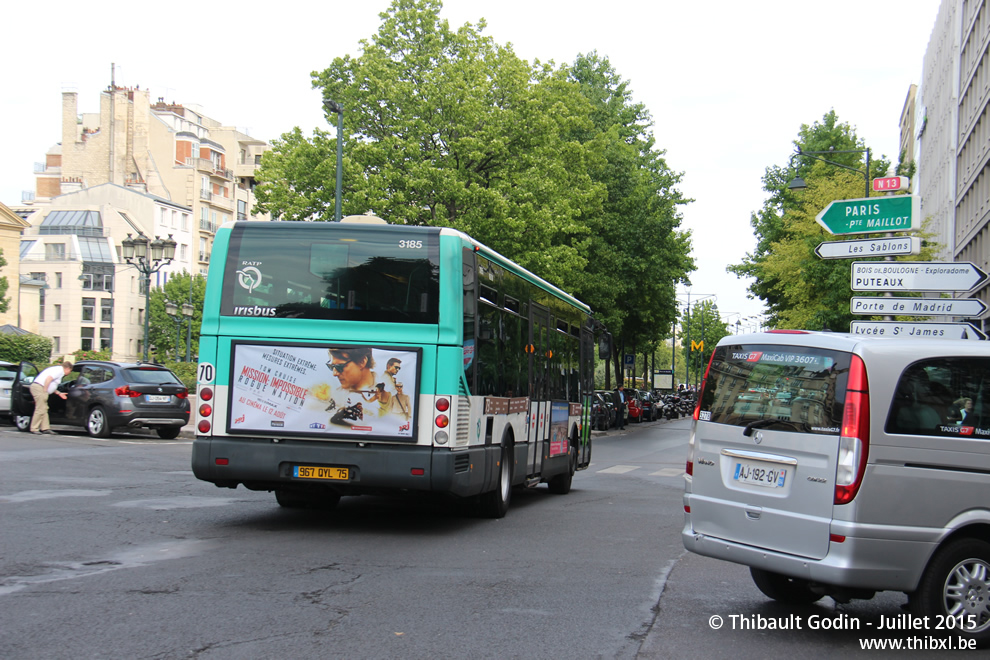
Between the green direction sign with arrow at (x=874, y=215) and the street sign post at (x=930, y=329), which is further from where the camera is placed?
the green direction sign with arrow at (x=874, y=215)

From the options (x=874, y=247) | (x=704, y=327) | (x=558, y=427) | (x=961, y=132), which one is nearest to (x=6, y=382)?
(x=558, y=427)

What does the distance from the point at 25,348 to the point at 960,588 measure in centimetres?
4378

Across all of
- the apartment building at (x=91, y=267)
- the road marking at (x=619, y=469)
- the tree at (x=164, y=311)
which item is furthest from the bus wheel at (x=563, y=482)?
the apartment building at (x=91, y=267)

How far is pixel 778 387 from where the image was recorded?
688 cm

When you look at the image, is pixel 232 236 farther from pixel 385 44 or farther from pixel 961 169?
pixel 961 169

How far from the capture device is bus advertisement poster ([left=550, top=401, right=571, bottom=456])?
49.5ft

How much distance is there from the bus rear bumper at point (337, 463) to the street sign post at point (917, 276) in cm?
636

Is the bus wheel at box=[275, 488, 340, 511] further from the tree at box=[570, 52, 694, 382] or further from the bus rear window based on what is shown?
the tree at box=[570, 52, 694, 382]

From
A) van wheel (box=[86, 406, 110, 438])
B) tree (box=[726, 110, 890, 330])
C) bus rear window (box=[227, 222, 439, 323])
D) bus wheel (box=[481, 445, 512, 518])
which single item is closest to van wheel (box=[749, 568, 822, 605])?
bus rear window (box=[227, 222, 439, 323])

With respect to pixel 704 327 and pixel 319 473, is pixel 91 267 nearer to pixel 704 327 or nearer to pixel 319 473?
pixel 704 327

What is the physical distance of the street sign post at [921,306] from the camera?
520 inches

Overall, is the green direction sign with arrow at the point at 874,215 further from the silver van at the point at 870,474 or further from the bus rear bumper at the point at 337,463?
the silver van at the point at 870,474

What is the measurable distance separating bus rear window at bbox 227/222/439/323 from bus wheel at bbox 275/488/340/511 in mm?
2692

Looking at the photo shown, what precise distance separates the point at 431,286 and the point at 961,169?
47891 millimetres
